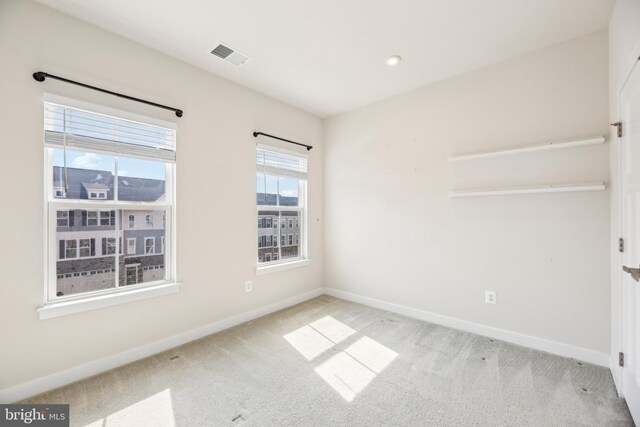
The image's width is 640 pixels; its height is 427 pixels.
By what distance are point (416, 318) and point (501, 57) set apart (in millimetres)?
2838

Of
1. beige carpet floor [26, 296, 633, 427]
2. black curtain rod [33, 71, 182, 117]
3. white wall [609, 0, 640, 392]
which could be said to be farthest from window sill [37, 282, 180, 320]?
white wall [609, 0, 640, 392]

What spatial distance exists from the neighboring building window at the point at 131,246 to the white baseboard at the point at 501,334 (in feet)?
8.88

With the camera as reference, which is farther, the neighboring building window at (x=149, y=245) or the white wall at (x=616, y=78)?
the neighboring building window at (x=149, y=245)

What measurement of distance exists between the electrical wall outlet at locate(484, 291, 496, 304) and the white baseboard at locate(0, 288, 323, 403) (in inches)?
95.4

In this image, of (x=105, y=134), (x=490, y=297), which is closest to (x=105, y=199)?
(x=105, y=134)

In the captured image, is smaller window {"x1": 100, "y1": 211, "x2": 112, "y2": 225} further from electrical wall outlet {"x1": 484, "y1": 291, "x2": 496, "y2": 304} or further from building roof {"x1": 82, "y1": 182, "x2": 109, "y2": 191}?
electrical wall outlet {"x1": 484, "y1": 291, "x2": 496, "y2": 304}

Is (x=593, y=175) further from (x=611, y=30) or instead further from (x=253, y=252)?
(x=253, y=252)

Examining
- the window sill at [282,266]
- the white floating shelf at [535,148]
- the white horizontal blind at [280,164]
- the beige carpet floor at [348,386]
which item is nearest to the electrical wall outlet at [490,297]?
the beige carpet floor at [348,386]

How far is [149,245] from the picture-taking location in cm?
255

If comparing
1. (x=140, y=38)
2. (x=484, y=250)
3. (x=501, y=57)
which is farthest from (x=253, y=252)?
(x=501, y=57)

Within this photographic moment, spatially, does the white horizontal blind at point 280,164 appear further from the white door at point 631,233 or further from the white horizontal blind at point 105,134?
the white door at point 631,233

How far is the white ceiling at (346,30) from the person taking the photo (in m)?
2.01

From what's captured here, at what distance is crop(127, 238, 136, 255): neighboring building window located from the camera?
243 cm

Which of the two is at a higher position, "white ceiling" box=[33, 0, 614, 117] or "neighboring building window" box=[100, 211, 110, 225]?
"white ceiling" box=[33, 0, 614, 117]
